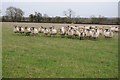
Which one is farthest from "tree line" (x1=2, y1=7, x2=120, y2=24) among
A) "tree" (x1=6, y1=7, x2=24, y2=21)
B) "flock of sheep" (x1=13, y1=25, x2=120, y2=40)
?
"flock of sheep" (x1=13, y1=25, x2=120, y2=40)

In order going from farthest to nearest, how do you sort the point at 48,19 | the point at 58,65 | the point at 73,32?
the point at 48,19
the point at 73,32
the point at 58,65

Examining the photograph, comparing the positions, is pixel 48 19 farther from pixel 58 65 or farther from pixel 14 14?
pixel 58 65

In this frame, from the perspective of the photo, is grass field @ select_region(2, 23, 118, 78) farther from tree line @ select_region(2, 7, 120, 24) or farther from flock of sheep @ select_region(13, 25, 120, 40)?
tree line @ select_region(2, 7, 120, 24)

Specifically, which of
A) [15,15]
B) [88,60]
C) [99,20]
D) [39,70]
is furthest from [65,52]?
[15,15]

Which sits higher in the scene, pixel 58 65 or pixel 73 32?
pixel 73 32

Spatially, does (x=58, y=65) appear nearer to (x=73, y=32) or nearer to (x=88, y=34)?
(x=88, y=34)

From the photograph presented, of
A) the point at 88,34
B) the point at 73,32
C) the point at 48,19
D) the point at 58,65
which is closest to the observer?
the point at 58,65

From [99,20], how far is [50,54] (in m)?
47.0

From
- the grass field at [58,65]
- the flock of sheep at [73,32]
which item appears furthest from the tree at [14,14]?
the grass field at [58,65]

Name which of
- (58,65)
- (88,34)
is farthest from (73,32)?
(58,65)

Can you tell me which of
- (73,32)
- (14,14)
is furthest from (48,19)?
(73,32)

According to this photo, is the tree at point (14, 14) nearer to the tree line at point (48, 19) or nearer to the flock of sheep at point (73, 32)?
the tree line at point (48, 19)

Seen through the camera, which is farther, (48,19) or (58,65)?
(48,19)

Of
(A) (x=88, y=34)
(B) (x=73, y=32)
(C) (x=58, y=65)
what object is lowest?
(C) (x=58, y=65)
